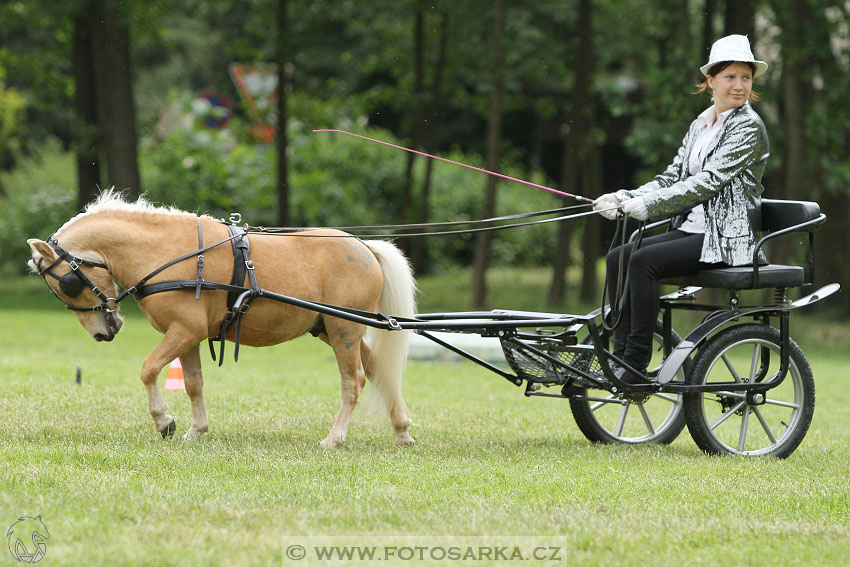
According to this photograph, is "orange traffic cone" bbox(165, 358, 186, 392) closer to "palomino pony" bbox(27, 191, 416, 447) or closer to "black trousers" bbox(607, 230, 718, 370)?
"palomino pony" bbox(27, 191, 416, 447)

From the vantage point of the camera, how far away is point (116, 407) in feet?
26.6

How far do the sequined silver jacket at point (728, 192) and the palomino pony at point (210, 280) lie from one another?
72.8 inches

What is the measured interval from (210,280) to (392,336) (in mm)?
1358

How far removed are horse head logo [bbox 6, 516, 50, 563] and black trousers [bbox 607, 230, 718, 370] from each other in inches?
150

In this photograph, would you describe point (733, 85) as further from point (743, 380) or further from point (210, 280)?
point (210, 280)

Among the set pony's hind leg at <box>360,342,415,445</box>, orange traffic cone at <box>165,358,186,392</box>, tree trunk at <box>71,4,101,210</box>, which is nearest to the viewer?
pony's hind leg at <box>360,342,415,445</box>

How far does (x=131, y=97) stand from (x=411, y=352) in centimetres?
876

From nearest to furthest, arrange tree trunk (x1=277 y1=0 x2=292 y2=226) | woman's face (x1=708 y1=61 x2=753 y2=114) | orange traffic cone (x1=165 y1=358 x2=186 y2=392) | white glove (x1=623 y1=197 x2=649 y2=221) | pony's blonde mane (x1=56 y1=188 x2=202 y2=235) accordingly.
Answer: white glove (x1=623 y1=197 x2=649 y2=221)
woman's face (x1=708 y1=61 x2=753 y2=114)
pony's blonde mane (x1=56 y1=188 x2=202 y2=235)
orange traffic cone (x1=165 y1=358 x2=186 y2=392)
tree trunk (x1=277 y1=0 x2=292 y2=226)

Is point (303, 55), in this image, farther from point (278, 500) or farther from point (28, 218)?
point (278, 500)

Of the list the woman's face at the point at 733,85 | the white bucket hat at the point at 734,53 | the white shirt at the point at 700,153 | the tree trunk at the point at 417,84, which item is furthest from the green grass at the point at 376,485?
the tree trunk at the point at 417,84

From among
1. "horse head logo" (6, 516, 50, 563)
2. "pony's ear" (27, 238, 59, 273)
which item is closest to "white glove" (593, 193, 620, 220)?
"pony's ear" (27, 238, 59, 273)

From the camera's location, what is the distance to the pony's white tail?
7.01 metres

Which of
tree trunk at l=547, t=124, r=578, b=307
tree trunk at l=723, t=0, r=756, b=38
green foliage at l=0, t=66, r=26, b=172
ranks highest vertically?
tree trunk at l=723, t=0, r=756, b=38

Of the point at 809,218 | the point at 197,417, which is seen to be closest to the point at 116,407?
the point at 197,417
